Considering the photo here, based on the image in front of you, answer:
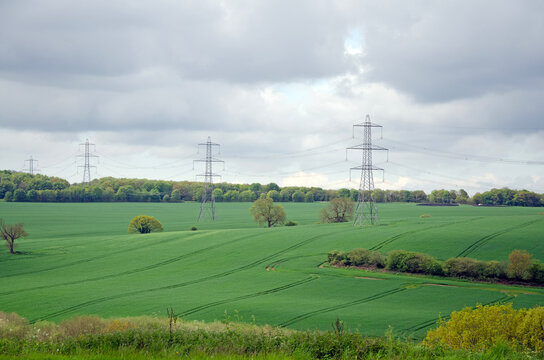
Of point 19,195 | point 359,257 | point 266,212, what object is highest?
point 19,195

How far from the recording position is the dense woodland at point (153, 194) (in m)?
163

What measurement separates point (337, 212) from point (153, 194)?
4017 inches

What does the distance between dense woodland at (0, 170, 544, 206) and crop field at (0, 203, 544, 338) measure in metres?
77.9

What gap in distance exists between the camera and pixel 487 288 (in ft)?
149

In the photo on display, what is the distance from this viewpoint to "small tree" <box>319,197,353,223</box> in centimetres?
10369

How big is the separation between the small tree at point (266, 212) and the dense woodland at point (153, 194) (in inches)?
2099

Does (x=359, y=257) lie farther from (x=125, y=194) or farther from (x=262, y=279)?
(x=125, y=194)

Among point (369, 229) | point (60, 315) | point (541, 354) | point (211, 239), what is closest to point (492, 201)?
point (369, 229)

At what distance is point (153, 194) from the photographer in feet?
615

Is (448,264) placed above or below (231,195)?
below

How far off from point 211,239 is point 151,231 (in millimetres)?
24787

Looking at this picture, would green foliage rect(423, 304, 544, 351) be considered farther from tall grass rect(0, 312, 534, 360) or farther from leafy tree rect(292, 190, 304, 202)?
leafy tree rect(292, 190, 304, 202)

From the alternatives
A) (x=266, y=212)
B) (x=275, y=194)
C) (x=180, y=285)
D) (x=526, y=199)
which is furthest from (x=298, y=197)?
(x=180, y=285)

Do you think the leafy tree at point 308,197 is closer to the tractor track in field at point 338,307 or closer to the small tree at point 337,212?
the small tree at point 337,212
